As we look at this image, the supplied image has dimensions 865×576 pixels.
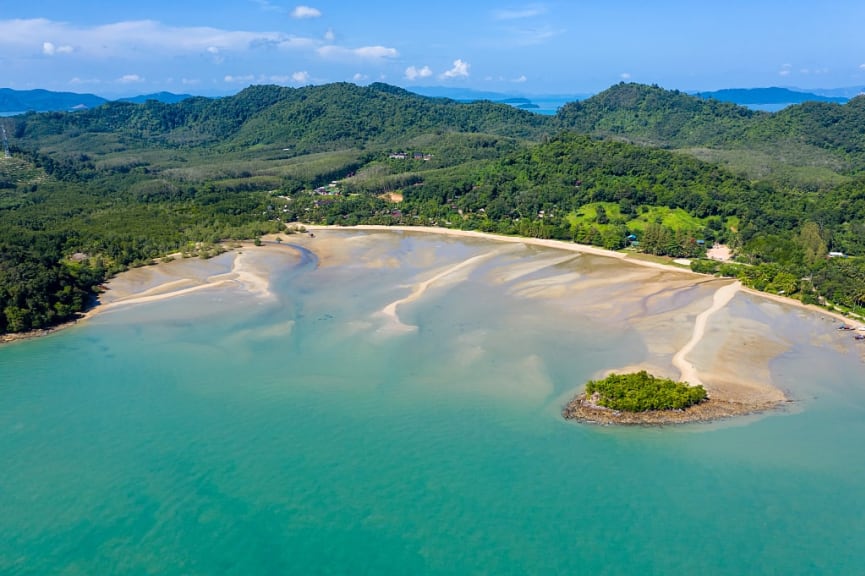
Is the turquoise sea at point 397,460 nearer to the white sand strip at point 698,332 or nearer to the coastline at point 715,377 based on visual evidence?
the coastline at point 715,377

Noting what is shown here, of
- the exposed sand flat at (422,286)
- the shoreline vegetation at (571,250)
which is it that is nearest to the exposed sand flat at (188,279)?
the shoreline vegetation at (571,250)

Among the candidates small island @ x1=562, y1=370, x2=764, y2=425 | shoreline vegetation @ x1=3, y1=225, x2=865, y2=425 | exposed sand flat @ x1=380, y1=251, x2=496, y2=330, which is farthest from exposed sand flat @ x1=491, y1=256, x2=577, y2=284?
small island @ x1=562, y1=370, x2=764, y2=425

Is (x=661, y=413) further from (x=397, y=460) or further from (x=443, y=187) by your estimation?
(x=443, y=187)

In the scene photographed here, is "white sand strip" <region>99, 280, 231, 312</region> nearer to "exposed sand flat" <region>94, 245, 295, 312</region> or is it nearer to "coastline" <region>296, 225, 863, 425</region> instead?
"exposed sand flat" <region>94, 245, 295, 312</region>

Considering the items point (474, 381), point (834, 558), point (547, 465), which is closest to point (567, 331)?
point (474, 381)

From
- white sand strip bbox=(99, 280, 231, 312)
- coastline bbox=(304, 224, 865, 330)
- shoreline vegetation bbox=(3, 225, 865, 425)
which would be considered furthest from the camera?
white sand strip bbox=(99, 280, 231, 312)

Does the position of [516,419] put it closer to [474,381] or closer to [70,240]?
[474,381]

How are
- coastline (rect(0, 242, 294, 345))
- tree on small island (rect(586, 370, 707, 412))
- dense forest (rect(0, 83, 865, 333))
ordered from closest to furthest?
tree on small island (rect(586, 370, 707, 412)) → coastline (rect(0, 242, 294, 345)) → dense forest (rect(0, 83, 865, 333))

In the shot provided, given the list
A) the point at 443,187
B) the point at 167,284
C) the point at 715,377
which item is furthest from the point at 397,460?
the point at 443,187
